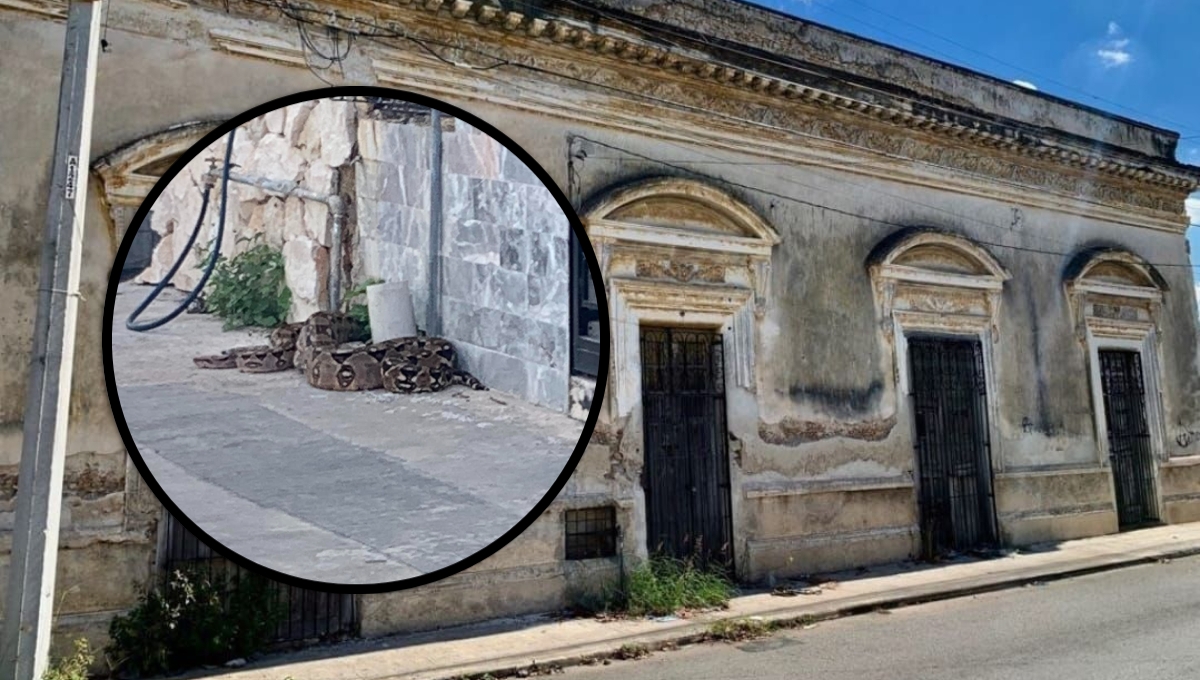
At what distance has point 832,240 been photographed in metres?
9.73

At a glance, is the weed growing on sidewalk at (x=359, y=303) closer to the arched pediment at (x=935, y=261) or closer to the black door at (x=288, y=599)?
the black door at (x=288, y=599)

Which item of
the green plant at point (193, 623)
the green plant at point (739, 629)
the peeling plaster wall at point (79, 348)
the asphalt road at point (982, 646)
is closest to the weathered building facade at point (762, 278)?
the peeling plaster wall at point (79, 348)

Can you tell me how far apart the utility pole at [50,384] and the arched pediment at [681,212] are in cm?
439

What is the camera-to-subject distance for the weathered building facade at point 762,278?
6.29 m

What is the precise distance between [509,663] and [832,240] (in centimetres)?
586

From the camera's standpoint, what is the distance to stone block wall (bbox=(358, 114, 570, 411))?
3930mm

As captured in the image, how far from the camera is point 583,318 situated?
4.62m

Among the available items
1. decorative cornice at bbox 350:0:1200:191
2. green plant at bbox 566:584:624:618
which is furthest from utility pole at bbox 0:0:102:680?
green plant at bbox 566:584:624:618

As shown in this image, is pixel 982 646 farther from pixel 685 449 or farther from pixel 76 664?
pixel 76 664

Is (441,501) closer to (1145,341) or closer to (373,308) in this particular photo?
(373,308)

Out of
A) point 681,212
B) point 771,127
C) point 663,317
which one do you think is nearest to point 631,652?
point 663,317

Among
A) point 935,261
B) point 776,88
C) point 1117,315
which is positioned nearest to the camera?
point 776,88

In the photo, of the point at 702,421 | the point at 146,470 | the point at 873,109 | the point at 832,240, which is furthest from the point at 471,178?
the point at 873,109

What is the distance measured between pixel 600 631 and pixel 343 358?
3.89 m
